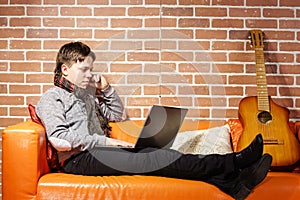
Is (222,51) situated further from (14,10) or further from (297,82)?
(14,10)

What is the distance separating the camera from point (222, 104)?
372 cm

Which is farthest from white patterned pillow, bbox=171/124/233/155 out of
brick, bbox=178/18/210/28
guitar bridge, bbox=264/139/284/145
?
brick, bbox=178/18/210/28

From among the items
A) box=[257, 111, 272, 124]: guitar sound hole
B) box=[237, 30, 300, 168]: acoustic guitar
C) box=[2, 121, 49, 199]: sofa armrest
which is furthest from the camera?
box=[257, 111, 272, 124]: guitar sound hole

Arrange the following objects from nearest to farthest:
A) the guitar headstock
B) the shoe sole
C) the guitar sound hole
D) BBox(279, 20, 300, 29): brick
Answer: the shoe sole → the guitar sound hole → the guitar headstock → BBox(279, 20, 300, 29): brick

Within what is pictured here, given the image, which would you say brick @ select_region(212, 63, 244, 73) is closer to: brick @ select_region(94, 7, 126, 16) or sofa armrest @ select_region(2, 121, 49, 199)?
brick @ select_region(94, 7, 126, 16)

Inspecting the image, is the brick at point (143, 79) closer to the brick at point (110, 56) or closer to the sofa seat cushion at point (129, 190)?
the brick at point (110, 56)

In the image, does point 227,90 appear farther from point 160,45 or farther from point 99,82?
point 99,82

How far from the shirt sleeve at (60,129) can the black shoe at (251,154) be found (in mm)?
754

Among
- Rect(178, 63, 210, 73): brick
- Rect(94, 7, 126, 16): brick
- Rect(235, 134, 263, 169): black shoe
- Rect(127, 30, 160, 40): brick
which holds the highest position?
Rect(94, 7, 126, 16): brick

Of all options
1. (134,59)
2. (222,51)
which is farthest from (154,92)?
(222,51)

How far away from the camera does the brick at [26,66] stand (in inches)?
146

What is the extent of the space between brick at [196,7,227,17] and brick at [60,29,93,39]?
2.49 ft

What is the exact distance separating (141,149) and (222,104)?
0.98m

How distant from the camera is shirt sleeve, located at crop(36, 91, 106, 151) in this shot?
292 centimetres
